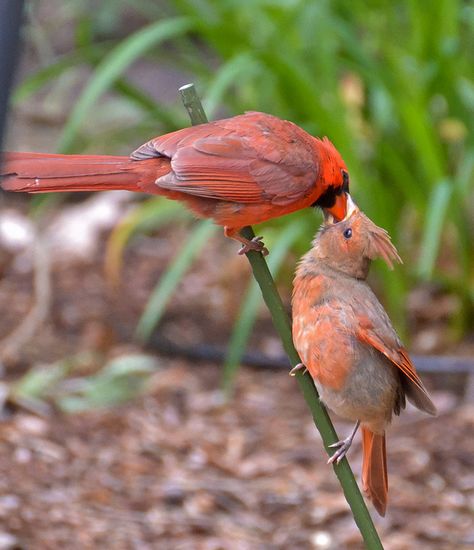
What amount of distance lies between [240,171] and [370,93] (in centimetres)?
227

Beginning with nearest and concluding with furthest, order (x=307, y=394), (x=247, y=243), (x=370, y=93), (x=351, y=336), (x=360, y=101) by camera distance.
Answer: (x=307, y=394) < (x=247, y=243) < (x=351, y=336) < (x=370, y=93) < (x=360, y=101)

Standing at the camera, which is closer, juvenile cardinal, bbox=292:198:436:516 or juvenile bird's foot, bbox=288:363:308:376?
juvenile bird's foot, bbox=288:363:308:376

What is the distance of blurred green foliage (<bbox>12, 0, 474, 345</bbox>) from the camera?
3.46 m

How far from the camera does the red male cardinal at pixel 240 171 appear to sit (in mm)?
1578

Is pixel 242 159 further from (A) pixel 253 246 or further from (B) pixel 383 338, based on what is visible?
(B) pixel 383 338

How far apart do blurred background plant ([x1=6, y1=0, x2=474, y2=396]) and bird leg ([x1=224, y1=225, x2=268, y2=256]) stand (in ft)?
5.34

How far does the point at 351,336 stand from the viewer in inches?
63.9

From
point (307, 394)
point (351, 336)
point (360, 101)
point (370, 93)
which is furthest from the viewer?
point (360, 101)

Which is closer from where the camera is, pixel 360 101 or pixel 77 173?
pixel 77 173

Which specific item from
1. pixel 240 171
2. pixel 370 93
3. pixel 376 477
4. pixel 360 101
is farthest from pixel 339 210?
pixel 360 101

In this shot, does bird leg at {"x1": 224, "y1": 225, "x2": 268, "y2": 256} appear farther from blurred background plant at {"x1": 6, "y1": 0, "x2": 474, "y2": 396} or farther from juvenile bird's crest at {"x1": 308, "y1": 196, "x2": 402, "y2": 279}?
blurred background plant at {"x1": 6, "y1": 0, "x2": 474, "y2": 396}

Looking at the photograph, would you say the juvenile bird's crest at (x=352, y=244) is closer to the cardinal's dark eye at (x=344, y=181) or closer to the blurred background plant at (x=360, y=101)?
the cardinal's dark eye at (x=344, y=181)

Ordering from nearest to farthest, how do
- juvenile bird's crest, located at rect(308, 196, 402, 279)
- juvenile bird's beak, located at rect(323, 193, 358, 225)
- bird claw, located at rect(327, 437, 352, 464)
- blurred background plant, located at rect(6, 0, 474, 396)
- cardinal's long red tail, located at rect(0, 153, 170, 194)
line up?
cardinal's long red tail, located at rect(0, 153, 170, 194), bird claw, located at rect(327, 437, 352, 464), juvenile bird's crest, located at rect(308, 196, 402, 279), juvenile bird's beak, located at rect(323, 193, 358, 225), blurred background plant, located at rect(6, 0, 474, 396)

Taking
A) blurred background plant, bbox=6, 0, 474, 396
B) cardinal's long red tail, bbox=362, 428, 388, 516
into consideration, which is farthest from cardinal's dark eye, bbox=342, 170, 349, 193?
blurred background plant, bbox=6, 0, 474, 396
